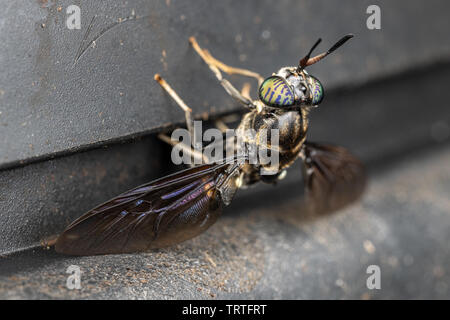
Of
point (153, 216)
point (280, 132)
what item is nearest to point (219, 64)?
point (280, 132)

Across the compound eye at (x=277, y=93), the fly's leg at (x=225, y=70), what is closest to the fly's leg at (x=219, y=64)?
the fly's leg at (x=225, y=70)

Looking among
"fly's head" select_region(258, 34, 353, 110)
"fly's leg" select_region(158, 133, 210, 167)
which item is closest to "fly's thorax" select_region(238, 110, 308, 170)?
"fly's head" select_region(258, 34, 353, 110)

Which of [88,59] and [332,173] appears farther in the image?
[332,173]

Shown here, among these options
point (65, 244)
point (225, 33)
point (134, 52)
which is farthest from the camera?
point (225, 33)

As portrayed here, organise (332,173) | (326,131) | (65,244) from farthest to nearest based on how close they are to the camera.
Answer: (326,131), (332,173), (65,244)

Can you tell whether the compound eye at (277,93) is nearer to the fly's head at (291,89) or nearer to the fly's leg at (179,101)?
the fly's head at (291,89)

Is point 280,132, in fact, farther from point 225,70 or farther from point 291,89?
point 225,70

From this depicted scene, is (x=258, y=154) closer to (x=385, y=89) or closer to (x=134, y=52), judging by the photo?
(x=134, y=52)

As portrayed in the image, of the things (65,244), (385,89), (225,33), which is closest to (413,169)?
(385,89)
